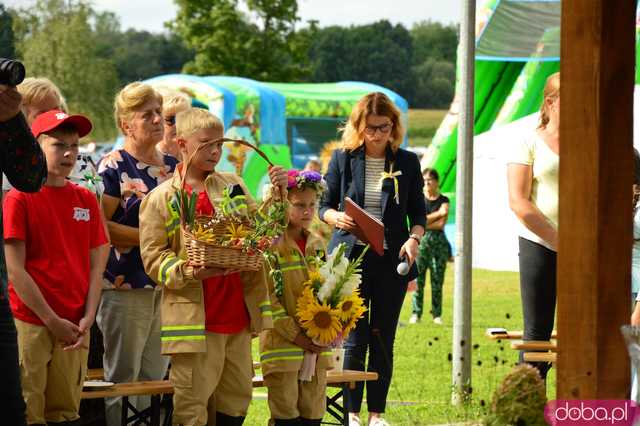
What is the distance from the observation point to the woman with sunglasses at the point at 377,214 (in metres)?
6.73

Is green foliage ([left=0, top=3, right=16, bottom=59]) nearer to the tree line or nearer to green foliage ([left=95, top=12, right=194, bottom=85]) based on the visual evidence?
the tree line

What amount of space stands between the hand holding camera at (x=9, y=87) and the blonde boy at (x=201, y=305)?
158 cm

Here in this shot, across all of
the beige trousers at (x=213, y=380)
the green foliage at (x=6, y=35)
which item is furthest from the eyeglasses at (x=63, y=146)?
the beige trousers at (x=213, y=380)

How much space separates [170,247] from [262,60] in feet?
135

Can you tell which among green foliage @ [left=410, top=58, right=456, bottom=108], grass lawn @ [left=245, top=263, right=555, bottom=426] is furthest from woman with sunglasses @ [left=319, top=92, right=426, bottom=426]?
green foliage @ [left=410, top=58, right=456, bottom=108]

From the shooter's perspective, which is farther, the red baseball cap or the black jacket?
the black jacket

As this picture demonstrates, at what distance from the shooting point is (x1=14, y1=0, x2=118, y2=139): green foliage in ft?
229

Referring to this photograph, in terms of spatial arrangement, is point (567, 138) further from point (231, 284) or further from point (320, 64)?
point (320, 64)

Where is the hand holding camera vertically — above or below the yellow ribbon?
above

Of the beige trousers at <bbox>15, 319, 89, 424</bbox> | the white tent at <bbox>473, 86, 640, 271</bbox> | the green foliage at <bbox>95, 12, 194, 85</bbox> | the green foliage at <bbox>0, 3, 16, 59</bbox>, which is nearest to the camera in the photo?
the green foliage at <bbox>0, 3, 16, 59</bbox>

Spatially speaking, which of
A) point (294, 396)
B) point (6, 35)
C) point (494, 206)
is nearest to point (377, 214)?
point (294, 396)

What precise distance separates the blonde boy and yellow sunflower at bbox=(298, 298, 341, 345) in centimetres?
42

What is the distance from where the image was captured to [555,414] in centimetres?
371

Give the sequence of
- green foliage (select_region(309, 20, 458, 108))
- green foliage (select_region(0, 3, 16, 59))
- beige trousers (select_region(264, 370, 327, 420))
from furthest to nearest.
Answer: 1. green foliage (select_region(309, 20, 458, 108))
2. beige trousers (select_region(264, 370, 327, 420))
3. green foliage (select_region(0, 3, 16, 59))
